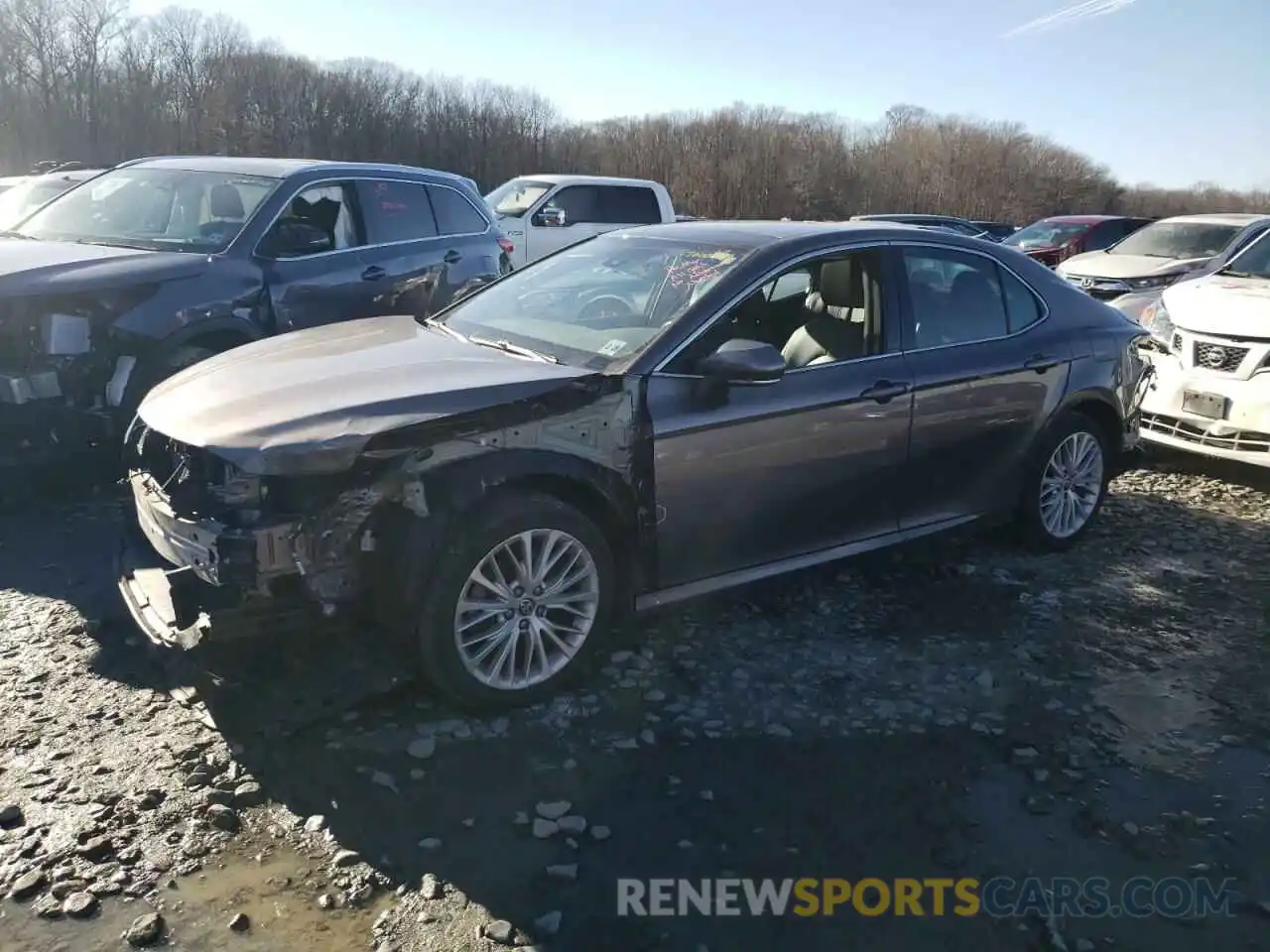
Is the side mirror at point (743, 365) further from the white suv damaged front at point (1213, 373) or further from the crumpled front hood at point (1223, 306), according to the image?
the crumpled front hood at point (1223, 306)

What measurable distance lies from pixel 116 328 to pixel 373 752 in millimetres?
3389

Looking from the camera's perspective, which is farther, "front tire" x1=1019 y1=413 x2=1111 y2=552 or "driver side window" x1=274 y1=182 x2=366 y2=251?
"driver side window" x1=274 y1=182 x2=366 y2=251

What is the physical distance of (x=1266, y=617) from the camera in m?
4.79

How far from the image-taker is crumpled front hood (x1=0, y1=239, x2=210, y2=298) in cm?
532

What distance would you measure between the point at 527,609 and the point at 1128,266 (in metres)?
12.2

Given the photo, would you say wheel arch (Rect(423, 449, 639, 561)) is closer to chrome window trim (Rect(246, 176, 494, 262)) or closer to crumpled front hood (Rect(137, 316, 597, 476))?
crumpled front hood (Rect(137, 316, 597, 476))

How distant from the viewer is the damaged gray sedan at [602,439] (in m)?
3.24

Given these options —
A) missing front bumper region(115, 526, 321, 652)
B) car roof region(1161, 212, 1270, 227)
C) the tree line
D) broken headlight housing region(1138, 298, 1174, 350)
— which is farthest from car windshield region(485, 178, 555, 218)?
the tree line

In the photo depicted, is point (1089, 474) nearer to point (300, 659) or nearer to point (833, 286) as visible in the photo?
point (833, 286)

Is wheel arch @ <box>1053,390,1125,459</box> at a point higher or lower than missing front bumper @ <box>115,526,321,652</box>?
higher

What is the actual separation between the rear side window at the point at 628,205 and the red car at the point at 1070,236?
6576 mm

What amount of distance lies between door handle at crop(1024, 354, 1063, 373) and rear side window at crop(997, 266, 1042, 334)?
161mm

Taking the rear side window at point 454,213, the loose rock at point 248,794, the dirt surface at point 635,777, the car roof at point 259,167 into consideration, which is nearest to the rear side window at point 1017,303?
the dirt surface at point 635,777

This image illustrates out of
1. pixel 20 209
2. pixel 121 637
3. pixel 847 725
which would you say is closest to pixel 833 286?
pixel 847 725
